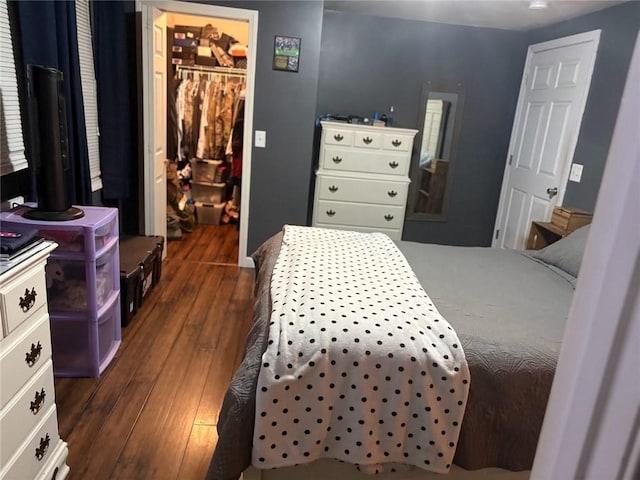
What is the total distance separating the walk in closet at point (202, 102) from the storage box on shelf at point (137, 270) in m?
1.30

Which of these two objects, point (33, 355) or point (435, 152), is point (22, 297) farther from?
point (435, 152)

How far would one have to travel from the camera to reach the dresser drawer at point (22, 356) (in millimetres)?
1304

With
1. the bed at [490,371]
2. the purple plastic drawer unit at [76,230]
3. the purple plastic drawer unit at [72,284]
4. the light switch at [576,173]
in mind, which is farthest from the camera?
the light switch at [576,173]

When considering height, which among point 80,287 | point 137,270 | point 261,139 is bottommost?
point 137,270

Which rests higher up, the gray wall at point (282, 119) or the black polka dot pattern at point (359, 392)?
the gray wall at point (282, 119)

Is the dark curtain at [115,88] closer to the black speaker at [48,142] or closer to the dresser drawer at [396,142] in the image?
the black speaker at [48,142]

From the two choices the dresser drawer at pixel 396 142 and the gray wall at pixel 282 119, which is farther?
the dresser drawer at pixel 396 142

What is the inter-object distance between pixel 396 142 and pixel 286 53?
1158mm

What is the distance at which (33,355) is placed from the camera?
146cm

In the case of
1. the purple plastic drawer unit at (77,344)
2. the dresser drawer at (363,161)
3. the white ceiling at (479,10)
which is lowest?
the purple plastic drawer unit at (77,344)

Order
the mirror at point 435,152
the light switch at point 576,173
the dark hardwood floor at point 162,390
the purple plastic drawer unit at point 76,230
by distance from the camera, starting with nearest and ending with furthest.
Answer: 1. the dark hardwood floor at point 162,390
2. the purple plastic drawer unit at point 76,230
3. the light switch at point 576,173
4. the mirror at point 435,152

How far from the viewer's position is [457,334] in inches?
63.4

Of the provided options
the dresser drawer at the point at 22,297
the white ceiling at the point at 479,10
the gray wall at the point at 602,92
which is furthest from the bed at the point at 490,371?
the white ceiling at the point at 479,10

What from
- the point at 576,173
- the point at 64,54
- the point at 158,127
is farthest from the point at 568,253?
the point at 158,127
